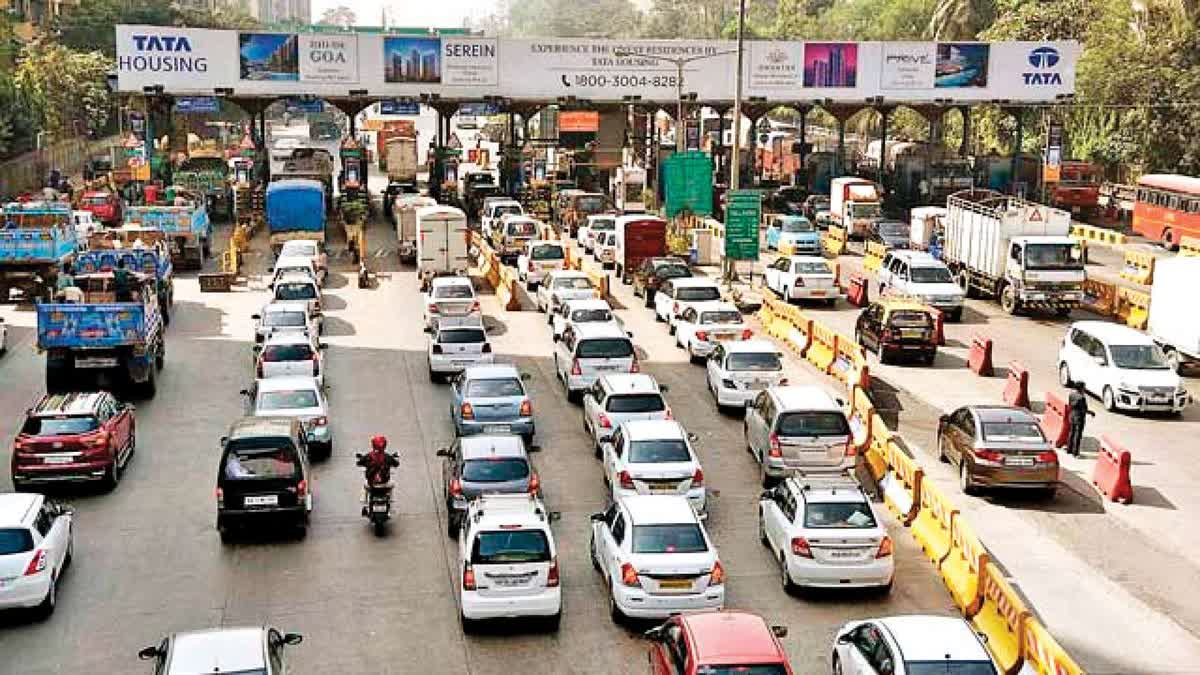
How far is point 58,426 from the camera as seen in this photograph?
77.2ft

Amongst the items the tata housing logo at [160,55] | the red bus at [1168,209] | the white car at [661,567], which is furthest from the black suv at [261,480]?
the tata housing logo at [160,55]

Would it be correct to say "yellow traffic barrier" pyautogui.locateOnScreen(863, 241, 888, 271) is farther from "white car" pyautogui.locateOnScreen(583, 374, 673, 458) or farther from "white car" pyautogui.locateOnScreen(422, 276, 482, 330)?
"white car" pyautogui.locateOnScreen(583, 374, 673, 458)

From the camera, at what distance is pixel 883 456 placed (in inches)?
967

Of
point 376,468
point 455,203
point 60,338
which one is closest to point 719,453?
point 376,468

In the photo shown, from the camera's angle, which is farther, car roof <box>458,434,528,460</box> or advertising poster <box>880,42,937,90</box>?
advertising poster <box>880,42,937,90</box>

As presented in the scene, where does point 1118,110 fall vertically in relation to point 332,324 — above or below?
above

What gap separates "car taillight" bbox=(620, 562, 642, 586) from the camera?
1772 cm

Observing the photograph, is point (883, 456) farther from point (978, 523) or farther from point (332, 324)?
point (332, 324)

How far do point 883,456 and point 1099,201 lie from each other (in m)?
57.6

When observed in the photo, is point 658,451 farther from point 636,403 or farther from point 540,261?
point 540,261

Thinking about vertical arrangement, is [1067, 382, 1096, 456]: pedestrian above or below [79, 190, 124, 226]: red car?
below

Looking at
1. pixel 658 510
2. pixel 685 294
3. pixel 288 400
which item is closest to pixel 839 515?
pixel 658 510

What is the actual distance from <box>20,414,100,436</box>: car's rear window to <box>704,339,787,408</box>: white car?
12409 mm

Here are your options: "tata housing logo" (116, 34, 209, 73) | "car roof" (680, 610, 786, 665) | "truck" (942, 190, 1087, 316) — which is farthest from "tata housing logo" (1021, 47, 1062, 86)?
"car roof" (680, 610, 786, 665)
